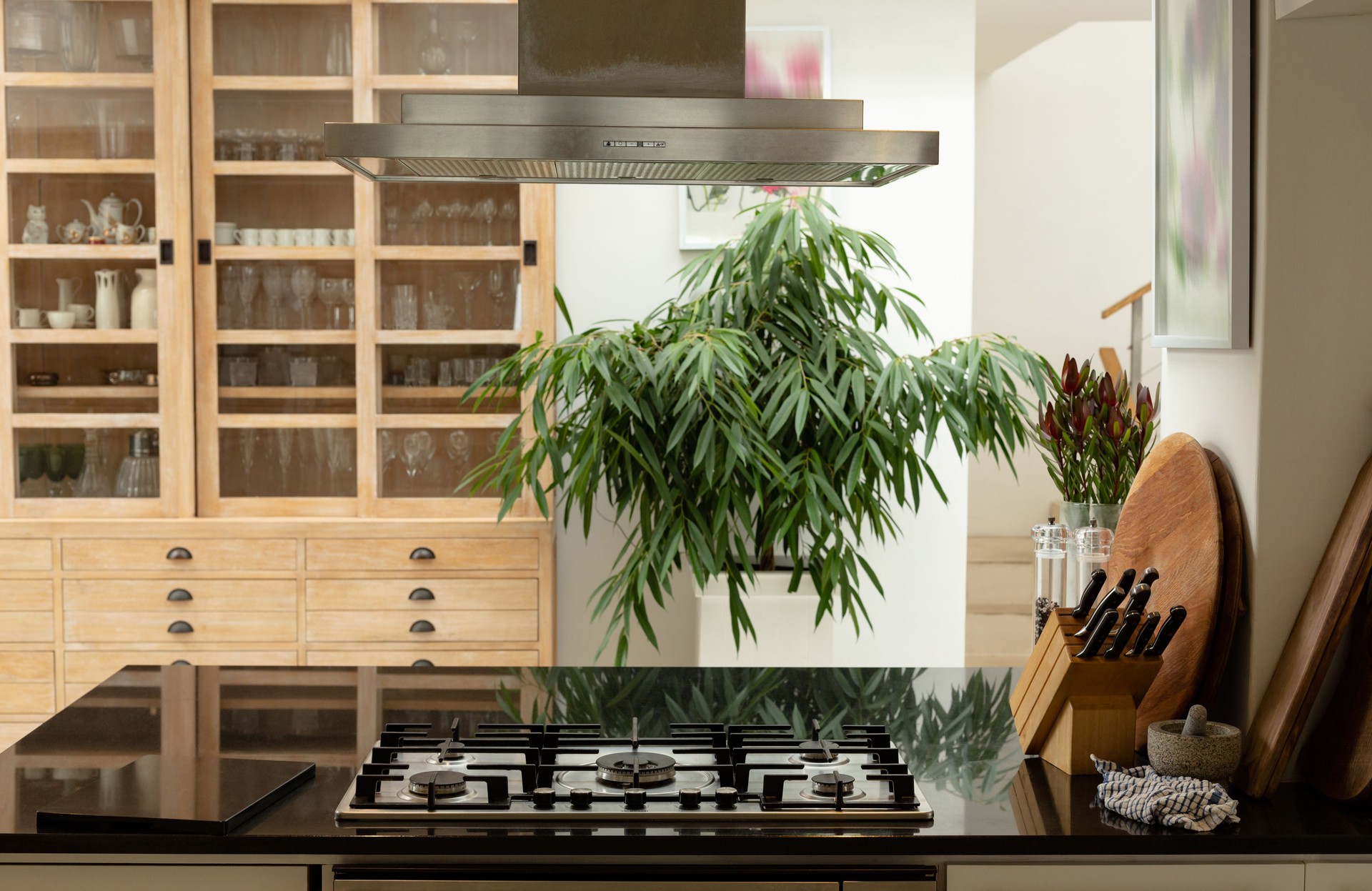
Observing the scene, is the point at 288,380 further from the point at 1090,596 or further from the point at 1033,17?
the point at 1033,17

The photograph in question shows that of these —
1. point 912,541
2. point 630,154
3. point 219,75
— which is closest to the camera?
point 630,154

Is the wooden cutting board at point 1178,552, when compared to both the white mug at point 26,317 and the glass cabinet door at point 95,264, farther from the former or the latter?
the white mug at point 26,317

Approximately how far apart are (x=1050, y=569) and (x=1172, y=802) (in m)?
0.56

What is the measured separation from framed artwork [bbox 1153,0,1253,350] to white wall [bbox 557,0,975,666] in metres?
2.01

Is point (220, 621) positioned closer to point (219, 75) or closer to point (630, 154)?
point (219, 75)

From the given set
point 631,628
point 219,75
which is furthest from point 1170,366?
point 219,75

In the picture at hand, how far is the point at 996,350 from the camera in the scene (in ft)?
11.4

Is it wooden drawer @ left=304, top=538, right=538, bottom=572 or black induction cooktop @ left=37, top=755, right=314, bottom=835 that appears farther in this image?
wooden drawer @ left=304, top=538, right=538, bottom=572

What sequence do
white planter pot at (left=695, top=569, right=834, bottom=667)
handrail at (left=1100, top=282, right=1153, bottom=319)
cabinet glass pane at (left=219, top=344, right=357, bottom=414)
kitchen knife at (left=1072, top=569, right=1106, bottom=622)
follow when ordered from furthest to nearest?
handrail at (left=1100, top=282, right=1153, bottom=319) → cabinet glass pane at (left=219, top=344, right=357, bottom=414) → white planter pot at (left=695, top=569, right=834, bottom=667) → kitchen knife at (left=1072, top=569, right=1106, bottom=622)

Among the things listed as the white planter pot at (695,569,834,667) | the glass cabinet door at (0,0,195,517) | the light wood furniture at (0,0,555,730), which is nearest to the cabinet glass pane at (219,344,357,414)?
the light wood furniture at (0,0,555,730)

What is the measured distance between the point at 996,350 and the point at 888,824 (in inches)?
89.6

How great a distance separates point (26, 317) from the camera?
3.78m

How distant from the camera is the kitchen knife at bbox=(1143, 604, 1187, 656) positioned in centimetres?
154

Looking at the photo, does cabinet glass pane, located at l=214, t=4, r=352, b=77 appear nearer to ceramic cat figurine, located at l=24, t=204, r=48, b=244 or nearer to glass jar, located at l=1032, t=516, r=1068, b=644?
ceramic cat figurine, located at l=24, t=204, r=48, b=244
